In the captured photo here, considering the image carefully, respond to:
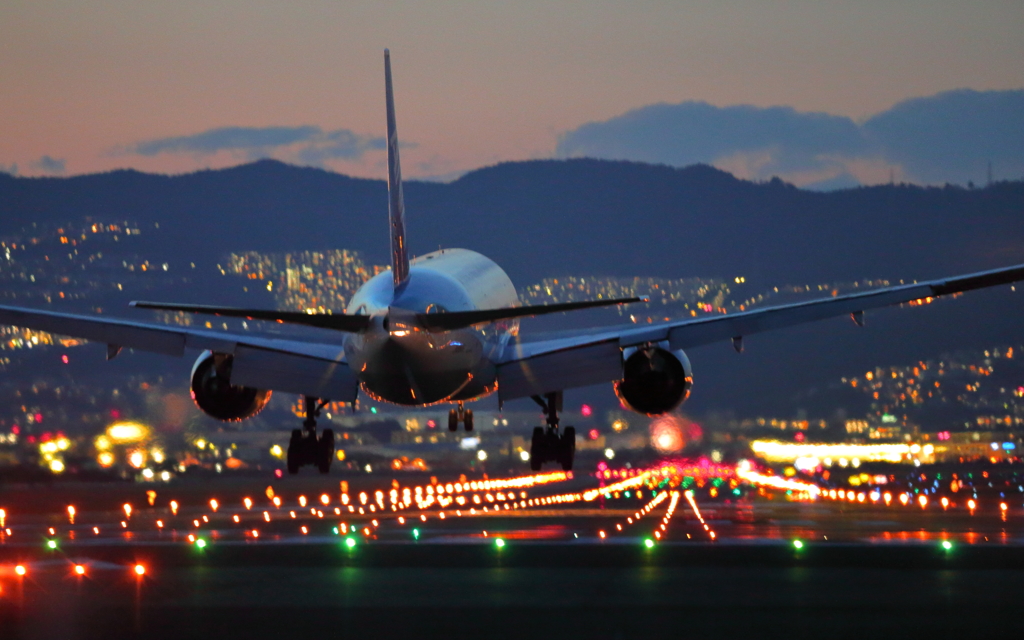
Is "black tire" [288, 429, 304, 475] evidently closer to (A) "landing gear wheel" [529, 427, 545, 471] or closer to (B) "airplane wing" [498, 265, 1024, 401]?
(B) "airplane wing" [498, 265, 1024, 401]

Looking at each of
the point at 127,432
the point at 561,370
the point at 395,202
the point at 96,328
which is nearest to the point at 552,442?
the point at 561,370

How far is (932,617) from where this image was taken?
69.4 feet

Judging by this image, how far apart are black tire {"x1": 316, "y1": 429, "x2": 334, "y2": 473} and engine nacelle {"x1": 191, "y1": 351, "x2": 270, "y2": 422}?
6.17 ft

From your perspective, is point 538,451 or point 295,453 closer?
point 295,453

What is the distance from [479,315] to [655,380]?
25.4ft

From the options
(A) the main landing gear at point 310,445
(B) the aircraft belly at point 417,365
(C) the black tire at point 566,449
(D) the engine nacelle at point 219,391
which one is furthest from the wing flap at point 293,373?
(C) the black tire at point 566,449

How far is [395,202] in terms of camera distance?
3325 cm

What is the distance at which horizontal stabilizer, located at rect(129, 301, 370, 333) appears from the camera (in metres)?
28.0

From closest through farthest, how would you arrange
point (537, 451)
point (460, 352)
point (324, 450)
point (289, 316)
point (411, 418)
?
point (289, 316)
point (460, 352)
point (324, 450)
point (537, 451)
point (411, 418)

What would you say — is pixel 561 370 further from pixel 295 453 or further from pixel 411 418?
pixel 411 418

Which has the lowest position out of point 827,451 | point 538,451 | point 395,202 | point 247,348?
point 538,451

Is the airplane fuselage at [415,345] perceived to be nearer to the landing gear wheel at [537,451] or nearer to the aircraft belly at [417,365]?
the aircraft belly at [417,365]

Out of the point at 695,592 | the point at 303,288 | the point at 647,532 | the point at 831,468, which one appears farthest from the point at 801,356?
the point at 695,592

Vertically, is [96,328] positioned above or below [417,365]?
above
